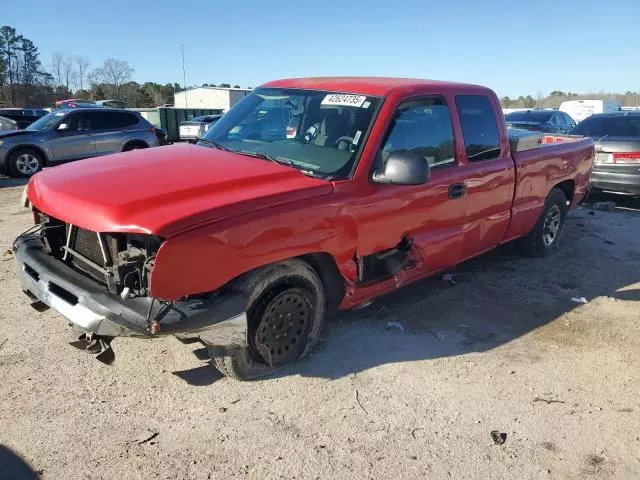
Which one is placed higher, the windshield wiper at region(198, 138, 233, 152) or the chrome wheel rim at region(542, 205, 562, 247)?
the windshield wiper at region(198, 138, 233, 152)

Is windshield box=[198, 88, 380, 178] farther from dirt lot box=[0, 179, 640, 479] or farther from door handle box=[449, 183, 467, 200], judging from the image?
dirt lot box=[0, 179, 640, 479]

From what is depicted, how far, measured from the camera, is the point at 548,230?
641cm

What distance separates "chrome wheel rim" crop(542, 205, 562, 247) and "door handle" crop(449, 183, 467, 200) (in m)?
2.25

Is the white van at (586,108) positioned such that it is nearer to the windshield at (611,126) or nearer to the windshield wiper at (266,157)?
the windshield at (611,126)

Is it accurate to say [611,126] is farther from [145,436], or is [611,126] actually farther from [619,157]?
[145,436]

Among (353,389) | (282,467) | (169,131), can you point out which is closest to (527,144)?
(353,389)

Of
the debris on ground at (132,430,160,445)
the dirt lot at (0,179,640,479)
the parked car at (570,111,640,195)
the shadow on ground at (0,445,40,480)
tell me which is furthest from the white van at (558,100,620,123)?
the shadow on ground at (0,445,40,480)

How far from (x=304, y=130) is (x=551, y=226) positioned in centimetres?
390

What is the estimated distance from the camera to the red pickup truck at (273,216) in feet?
9.37

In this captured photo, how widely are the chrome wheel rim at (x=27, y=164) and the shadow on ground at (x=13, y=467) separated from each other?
36.8 ft

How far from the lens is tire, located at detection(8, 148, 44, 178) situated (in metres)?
12.2

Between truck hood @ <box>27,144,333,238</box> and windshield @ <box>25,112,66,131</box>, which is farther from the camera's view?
windshield @ <box>25,112,66,131</box>

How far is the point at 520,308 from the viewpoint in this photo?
4871 mm

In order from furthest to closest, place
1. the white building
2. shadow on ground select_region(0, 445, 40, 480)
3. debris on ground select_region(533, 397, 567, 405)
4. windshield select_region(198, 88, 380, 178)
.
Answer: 1. the white building
2. windshield select_region(198, 88, 380, 178)
3. debris on ground select_region(533, 397, 567, 405)
4. shadow on ground select_region(0, 445, 40, 480)
